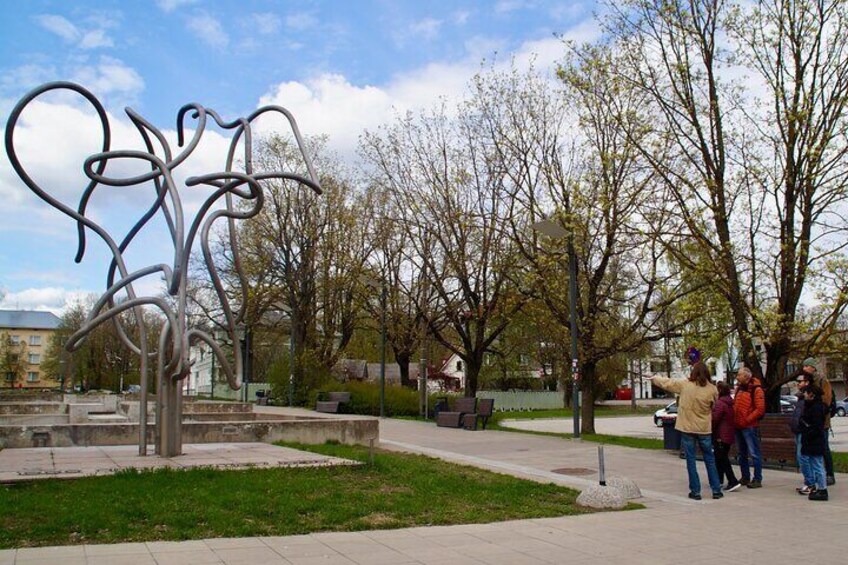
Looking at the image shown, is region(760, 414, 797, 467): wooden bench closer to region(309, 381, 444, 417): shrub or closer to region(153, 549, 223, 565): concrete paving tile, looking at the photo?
region(153, 549, 223, 565): concrete paving tile

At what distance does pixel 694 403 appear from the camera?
10.9m

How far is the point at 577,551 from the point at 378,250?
32.2 m

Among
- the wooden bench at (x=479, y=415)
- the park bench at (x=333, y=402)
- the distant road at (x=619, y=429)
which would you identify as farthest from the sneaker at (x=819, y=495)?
the park bench at (x=333, y=402)

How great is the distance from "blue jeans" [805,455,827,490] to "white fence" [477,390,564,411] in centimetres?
4239

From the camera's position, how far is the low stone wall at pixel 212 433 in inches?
575

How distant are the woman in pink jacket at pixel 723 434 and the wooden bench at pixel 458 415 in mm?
12989

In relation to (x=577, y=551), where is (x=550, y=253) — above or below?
above

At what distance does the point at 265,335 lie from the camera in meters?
52.0

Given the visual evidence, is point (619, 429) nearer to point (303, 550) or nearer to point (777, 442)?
point (777, 442)

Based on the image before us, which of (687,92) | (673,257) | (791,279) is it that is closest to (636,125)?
(687,92)

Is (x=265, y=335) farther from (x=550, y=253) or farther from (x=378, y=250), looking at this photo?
(x=550, y=253)

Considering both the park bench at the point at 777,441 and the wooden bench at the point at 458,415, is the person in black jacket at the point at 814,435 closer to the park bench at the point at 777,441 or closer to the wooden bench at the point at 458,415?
the park bench at the point at 777,441

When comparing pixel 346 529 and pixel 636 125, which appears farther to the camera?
pixel 636 125

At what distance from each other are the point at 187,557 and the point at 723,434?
Result: 8585 millimetres
